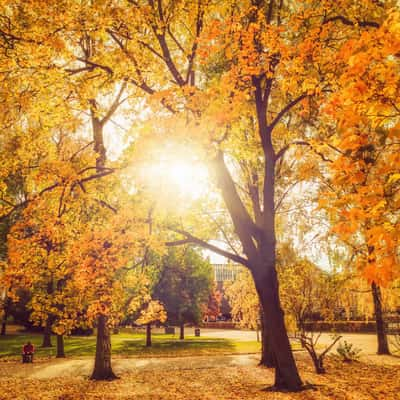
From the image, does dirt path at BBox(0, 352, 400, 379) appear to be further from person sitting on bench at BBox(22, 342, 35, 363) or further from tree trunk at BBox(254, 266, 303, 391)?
tree trunk at BBox(254, 266, 303, 391)

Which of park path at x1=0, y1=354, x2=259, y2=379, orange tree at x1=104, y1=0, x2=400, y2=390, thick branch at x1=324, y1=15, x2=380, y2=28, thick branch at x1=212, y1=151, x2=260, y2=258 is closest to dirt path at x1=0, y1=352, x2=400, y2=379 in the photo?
park path at x1=0, y1=354, x2=259, y2=379

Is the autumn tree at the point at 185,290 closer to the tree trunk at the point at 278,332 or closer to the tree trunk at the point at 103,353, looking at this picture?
the tree trunk at the point at 103,353

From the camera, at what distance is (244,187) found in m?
18.4

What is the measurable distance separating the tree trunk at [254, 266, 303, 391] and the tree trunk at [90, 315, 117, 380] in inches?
263

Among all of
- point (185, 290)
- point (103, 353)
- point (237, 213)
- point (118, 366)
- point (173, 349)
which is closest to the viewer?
point (237, 213)

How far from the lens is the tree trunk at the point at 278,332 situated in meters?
9.52

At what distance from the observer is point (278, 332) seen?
31.1 ft

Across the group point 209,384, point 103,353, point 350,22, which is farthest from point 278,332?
point 350,22

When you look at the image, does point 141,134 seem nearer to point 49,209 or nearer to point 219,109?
point 219,109

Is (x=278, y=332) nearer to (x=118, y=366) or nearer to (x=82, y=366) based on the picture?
(x=118, y=366)

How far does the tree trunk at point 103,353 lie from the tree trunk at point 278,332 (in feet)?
21.9

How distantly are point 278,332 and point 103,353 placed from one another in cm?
736

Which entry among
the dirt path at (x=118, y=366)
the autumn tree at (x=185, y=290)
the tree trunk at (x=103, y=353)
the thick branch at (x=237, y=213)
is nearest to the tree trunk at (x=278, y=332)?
the thick branch at (x=237, y=213)

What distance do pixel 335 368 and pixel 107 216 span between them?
10724 mm
